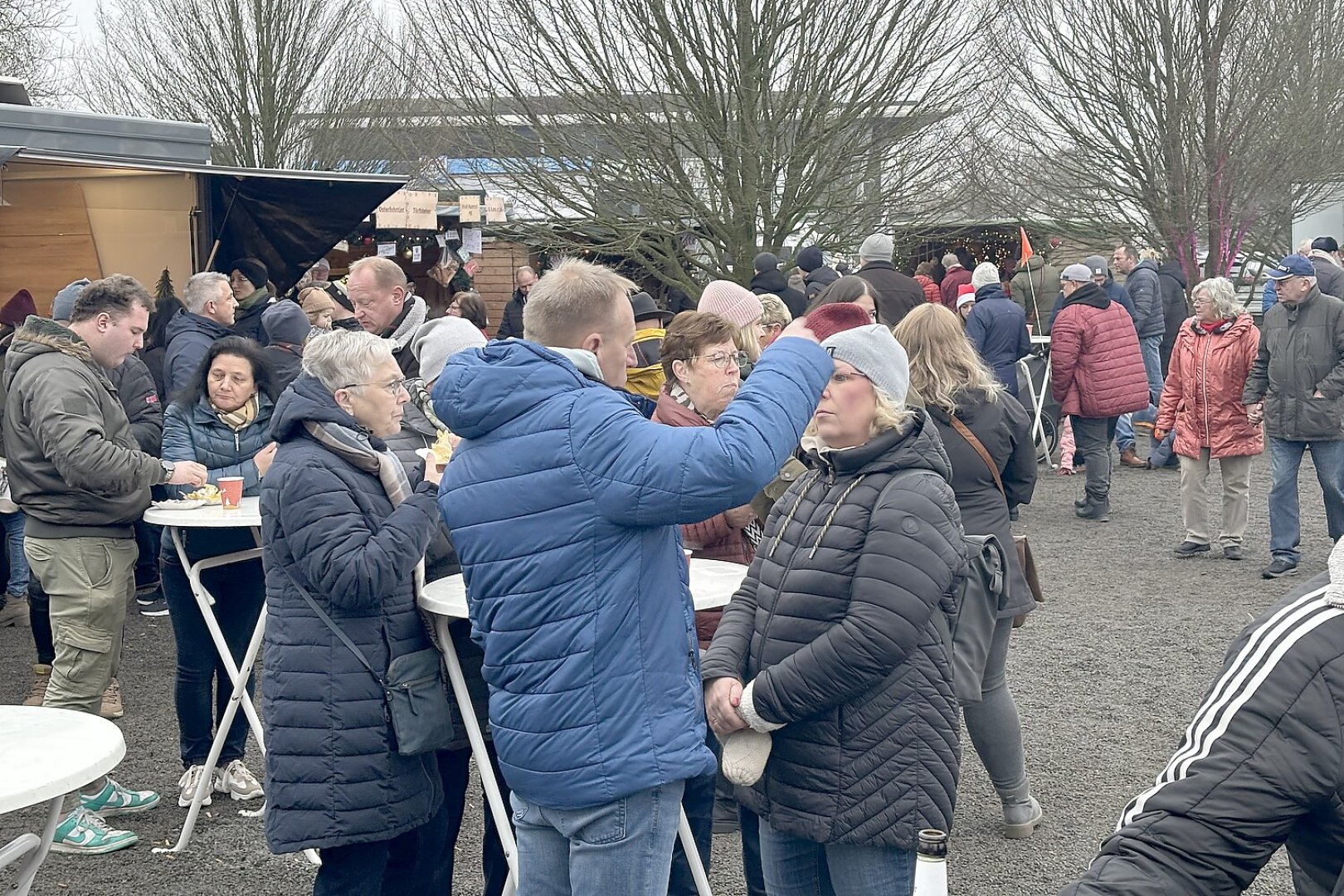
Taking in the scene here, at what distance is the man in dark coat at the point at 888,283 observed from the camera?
927 centimetres

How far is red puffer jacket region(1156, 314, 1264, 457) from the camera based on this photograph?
9.08 metres

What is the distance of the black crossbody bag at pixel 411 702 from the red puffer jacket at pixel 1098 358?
27.1 ft

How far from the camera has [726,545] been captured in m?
4.37

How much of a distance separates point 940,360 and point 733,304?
107 cm

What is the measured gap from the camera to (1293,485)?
8.62m

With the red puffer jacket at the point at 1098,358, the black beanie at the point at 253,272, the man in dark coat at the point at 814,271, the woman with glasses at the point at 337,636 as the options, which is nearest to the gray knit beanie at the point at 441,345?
the woman with glasses at the point at 337,636

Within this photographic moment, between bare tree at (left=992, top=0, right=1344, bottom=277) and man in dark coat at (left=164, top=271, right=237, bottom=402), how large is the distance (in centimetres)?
1208

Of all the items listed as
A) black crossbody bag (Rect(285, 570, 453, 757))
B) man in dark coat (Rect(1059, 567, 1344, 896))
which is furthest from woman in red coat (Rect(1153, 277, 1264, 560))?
man in dark coat (Rect(1059, 567, 1344, 896))

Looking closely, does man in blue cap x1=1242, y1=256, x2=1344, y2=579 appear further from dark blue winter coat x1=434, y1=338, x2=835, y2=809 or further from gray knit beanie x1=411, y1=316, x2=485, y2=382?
dark blue winter coat x1=434, y1=338, x2=835, y2=809

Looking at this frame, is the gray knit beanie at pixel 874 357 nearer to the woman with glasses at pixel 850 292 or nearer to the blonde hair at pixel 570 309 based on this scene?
the blonde hair at pixel 570 309

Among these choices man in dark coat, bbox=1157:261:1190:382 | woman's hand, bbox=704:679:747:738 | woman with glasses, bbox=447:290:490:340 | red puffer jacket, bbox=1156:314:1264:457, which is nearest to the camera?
woman's hand, bbox=704:679:747:738

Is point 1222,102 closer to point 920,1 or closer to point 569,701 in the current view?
point 920,1

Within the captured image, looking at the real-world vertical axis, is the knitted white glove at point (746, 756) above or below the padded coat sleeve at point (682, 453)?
below

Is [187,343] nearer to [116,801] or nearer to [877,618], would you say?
[116,801]
